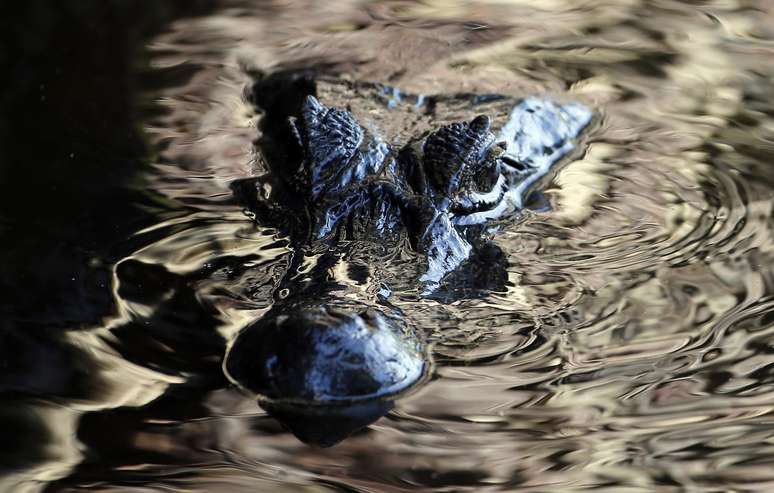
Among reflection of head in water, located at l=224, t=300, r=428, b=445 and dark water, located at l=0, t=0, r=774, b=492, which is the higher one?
reflection of head in water, located at l=224, t=300, r=428, b=445

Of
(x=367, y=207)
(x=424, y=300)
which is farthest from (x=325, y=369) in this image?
(x=367, y=207)

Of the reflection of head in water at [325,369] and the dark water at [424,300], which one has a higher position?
the reflection of head in water at [325,369]

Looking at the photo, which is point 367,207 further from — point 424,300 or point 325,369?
point 325,369
